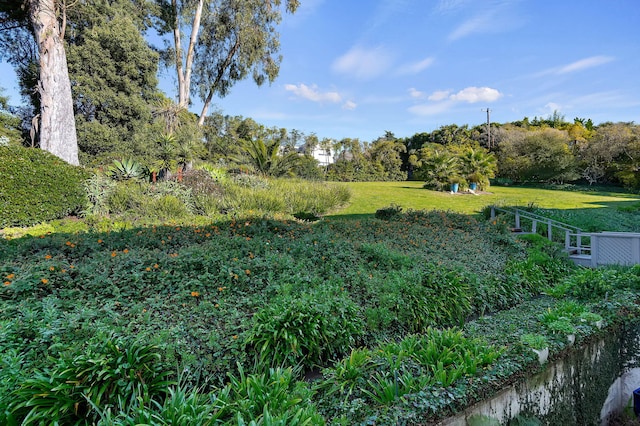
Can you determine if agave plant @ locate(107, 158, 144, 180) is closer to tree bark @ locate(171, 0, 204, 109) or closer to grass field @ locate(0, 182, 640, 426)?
grass field @ locate(0, 182, 640, 426)

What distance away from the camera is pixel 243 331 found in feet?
8.49

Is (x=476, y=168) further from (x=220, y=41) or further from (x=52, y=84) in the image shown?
(x=52, y=84)

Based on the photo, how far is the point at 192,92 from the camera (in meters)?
17.5

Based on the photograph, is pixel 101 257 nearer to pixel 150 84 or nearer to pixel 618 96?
pixel 150 84

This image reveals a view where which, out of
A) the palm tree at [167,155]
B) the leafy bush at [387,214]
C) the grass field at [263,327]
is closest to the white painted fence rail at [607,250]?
the grass field at [263,327]

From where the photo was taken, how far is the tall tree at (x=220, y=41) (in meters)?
14.7

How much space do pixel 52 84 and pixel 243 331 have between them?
33.4ft

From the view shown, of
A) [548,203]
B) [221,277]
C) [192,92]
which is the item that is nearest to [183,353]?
[221,277]

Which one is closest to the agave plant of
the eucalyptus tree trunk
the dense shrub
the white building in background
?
the eucalyptus tree trunk

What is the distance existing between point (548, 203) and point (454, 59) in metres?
8.25

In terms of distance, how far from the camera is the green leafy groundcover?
5.81ft

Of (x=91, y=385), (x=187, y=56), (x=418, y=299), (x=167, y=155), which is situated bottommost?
(x=418, y=299)

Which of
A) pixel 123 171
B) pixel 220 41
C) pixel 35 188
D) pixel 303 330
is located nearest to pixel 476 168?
pixel 220 41

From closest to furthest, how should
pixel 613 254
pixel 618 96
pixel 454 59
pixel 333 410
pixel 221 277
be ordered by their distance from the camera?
pixel 333 410 → pixel 221 277 → pixel 613 254 → pixel 454 59 → pixel 618 96
